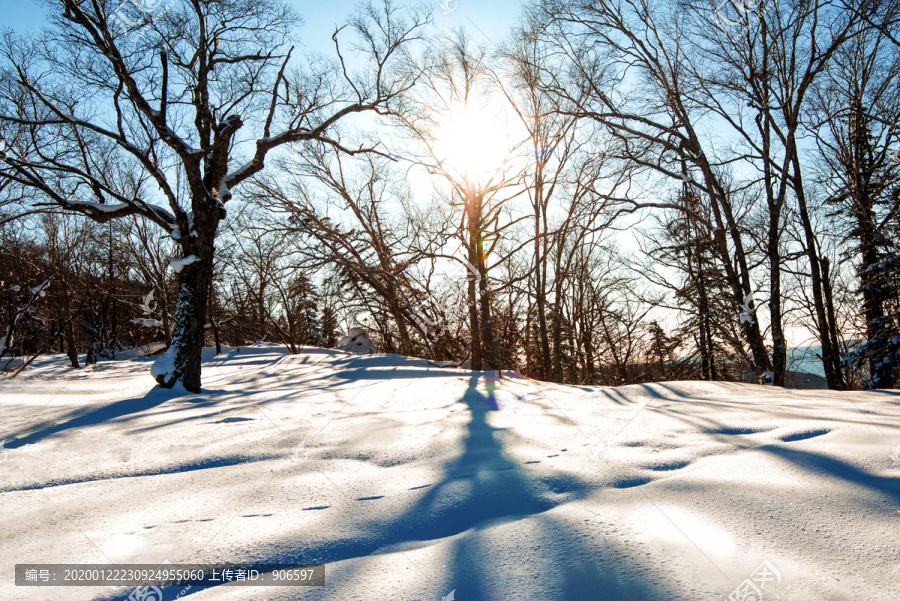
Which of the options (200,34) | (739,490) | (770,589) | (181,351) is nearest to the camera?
(770,589)

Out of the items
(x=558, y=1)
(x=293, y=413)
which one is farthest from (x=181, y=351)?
(x=558, y=1)

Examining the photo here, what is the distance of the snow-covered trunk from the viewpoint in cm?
593

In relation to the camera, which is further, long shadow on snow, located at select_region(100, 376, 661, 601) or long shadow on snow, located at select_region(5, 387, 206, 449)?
long shadow on snow, located at select_region(5, 387, 206, 449)

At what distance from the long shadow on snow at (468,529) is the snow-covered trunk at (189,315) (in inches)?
189

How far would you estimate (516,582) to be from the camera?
144 cm

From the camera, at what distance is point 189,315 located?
6.11 metres

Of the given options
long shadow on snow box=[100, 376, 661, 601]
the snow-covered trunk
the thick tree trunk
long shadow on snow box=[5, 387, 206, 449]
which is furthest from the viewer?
the thick tree trunk

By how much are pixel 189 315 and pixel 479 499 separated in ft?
18.0

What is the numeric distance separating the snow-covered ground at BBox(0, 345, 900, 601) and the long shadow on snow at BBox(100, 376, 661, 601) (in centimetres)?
1

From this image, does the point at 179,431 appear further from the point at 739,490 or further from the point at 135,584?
the point at 739,490

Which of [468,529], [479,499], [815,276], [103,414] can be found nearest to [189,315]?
[103,414]

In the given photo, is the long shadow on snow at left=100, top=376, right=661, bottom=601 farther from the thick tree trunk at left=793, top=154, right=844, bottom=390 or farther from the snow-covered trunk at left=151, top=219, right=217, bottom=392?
the thick tree trunk at left=793, top=154, right=844, bottom=390

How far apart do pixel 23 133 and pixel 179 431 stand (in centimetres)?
1105

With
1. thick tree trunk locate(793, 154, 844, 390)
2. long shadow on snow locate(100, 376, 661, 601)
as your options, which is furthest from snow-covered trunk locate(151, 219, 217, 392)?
thick tree trunk locate(793, 154, 844, 390)
